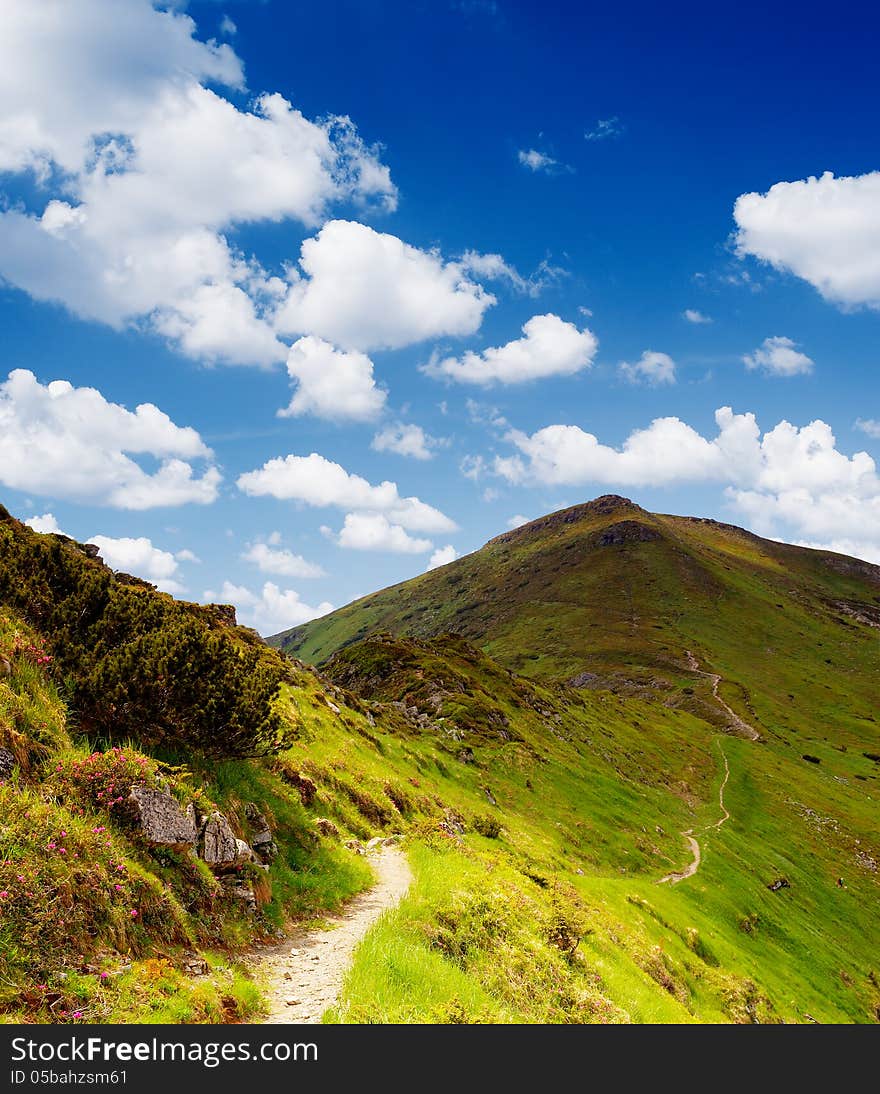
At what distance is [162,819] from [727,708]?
584 ft

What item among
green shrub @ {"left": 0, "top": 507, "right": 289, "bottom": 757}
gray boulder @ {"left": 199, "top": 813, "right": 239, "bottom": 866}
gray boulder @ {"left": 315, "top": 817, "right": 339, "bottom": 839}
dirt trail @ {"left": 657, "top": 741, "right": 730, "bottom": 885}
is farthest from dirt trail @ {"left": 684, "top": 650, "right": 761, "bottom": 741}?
gray boulder @ {"left": 199, "top": 813, "right": 239, "bottom": 866}

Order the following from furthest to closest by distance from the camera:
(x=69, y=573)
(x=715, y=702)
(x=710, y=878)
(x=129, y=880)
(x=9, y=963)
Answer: (x=715, y=702)
(x=710, y=878)
(x=69, y=573)
(x=129, y=880)
(x=9, y=963)

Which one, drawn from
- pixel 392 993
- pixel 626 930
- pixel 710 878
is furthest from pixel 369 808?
pixel 710 878

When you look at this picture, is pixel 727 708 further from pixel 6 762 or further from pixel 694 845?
pixel 6 762

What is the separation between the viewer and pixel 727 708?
536 ft

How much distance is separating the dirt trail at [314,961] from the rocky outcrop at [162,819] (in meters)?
3.11

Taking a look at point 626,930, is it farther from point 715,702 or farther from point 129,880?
point 715,702

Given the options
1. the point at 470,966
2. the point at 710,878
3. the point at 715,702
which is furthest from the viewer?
the point at 715,702

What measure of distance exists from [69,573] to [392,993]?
16145 mm

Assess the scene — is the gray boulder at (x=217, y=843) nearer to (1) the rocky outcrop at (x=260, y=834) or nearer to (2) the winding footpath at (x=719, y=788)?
(1) the rocky outcrop at (x=260, y=834)

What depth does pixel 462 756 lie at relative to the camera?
5941cm

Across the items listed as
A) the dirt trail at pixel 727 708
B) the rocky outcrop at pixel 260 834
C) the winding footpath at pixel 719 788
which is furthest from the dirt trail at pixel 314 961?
the dirt trail at pixel 727 708

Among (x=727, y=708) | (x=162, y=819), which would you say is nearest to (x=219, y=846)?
(x=162, y=819)
